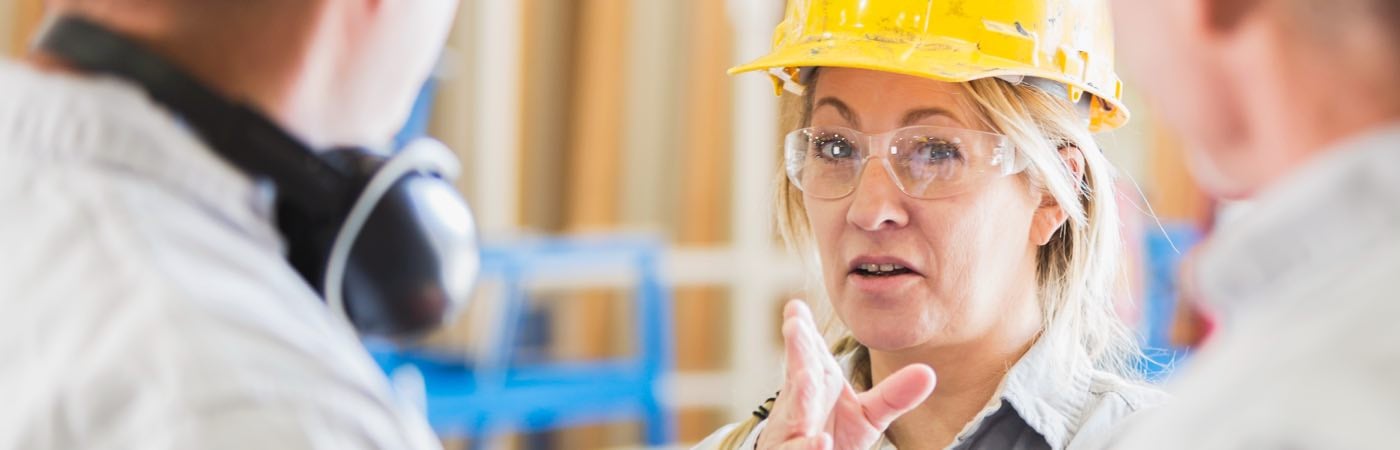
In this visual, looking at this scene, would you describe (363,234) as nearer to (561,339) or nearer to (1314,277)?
(1314,277)

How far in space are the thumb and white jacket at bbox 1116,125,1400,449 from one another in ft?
2.27

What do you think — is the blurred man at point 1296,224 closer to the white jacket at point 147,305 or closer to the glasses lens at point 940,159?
the white jacket at point 147,305

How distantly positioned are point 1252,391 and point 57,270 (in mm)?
722

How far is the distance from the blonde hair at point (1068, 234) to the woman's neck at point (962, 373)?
0.15ft

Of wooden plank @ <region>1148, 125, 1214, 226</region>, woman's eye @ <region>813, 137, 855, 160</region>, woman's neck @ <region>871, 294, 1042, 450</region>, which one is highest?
woman's eye @ <region>813, 137, 855, 160</region>

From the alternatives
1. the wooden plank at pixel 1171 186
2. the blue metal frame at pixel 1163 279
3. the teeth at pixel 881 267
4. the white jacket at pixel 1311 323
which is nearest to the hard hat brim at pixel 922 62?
the teeth at pixel 881 267

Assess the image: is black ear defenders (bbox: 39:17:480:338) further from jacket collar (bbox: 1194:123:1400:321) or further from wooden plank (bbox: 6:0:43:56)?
wooden plank (bbox: 6:0:43:56)

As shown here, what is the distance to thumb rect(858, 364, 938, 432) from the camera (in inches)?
58.6

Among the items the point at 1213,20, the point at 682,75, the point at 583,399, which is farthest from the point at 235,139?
the point at 682,75

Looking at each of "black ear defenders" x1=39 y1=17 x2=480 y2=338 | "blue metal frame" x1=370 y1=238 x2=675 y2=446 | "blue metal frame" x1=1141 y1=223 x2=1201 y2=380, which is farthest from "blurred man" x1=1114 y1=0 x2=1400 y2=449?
"blue metal frame" x1=1141 y1=223 x2=1201 y2=380

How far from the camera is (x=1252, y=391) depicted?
70 cm

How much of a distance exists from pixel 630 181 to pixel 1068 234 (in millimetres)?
3809

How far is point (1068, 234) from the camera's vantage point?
1.71 m

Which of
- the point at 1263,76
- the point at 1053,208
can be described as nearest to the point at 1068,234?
the point at 1053,208
